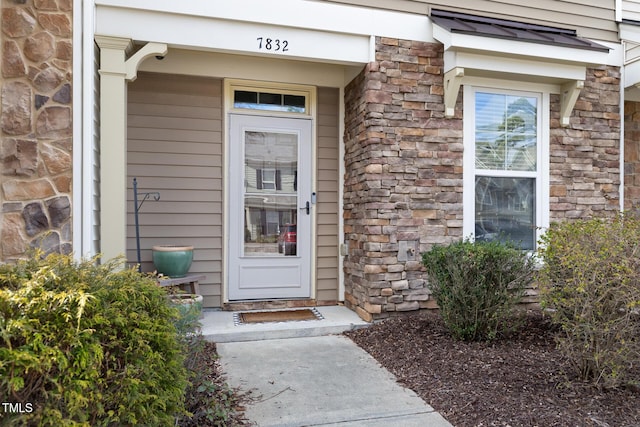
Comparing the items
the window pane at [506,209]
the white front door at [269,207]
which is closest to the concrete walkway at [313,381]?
the white front door at [269,207]

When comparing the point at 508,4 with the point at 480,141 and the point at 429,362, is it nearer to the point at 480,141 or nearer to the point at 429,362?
the point at 480,141

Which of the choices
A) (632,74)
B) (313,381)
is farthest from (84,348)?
(632,74)

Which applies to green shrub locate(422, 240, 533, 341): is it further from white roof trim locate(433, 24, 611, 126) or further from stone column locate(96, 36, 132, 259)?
stone column locate(96, 36, 132, 259)

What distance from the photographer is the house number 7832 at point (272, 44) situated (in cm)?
372

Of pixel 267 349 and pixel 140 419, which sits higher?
pixel 140 419

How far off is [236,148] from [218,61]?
837 millimetres

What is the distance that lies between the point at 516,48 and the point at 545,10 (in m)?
0.96

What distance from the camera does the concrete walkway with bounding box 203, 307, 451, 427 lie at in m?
2.28

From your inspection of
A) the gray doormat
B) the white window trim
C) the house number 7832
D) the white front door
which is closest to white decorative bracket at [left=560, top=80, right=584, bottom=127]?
the white window trim

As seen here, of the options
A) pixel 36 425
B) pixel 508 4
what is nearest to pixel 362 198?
pixel 508 4

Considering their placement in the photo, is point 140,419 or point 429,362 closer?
point 140,419

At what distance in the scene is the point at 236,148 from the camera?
425cm

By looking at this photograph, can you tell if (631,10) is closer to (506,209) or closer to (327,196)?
(506,209)

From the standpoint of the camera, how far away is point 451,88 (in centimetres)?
401
